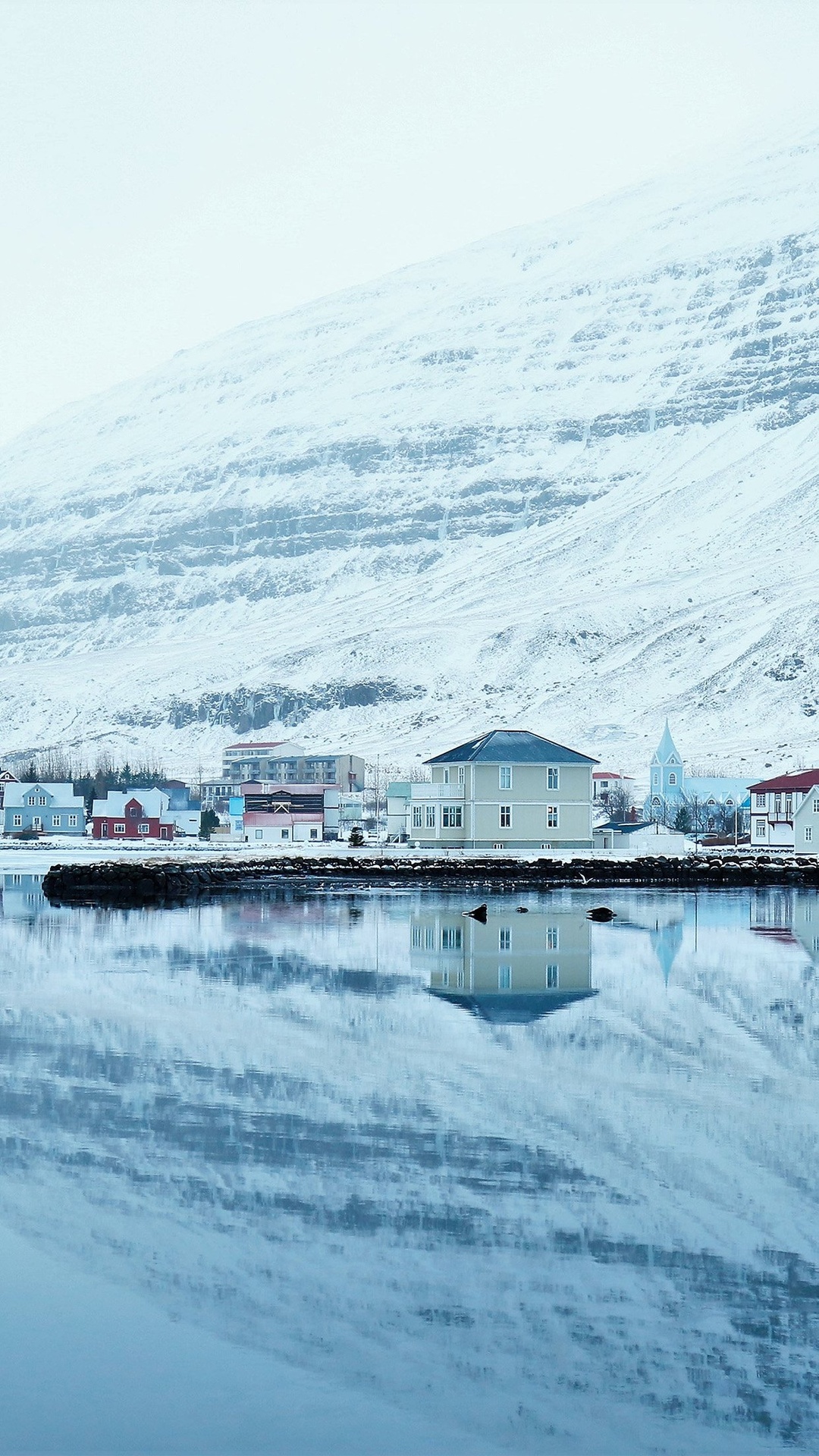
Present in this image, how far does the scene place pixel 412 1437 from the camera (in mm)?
7516

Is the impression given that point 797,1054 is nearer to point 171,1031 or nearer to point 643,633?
point 171,1031

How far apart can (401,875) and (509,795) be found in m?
11.8

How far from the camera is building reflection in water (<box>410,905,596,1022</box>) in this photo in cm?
2175

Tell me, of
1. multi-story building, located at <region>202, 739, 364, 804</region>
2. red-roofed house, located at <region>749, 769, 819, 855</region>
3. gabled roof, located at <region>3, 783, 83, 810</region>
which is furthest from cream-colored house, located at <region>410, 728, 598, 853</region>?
multi-story building, located at <region>202, 739, 364, 804</region>

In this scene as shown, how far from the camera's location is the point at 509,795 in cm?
7138

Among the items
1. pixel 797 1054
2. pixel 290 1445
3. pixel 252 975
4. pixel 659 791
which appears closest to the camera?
pixel 290 1445

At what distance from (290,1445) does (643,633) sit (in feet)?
638

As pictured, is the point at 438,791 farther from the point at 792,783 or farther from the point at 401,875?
the point at 792,783

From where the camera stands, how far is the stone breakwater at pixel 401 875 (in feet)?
176

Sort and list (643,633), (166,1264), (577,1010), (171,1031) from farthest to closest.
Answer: (643,633) → (577,1010) → (171,1031) → (166,1264)

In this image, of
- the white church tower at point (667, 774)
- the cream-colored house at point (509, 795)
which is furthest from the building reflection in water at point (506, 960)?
the white church tower at point (667, 774)

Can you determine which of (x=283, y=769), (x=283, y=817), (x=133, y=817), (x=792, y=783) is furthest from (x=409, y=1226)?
(x=283, y=769)

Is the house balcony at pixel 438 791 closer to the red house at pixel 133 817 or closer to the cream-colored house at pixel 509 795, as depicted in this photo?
the cream-colored house at pixel 509 795

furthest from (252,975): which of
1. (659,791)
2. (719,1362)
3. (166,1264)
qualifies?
(659,791)
